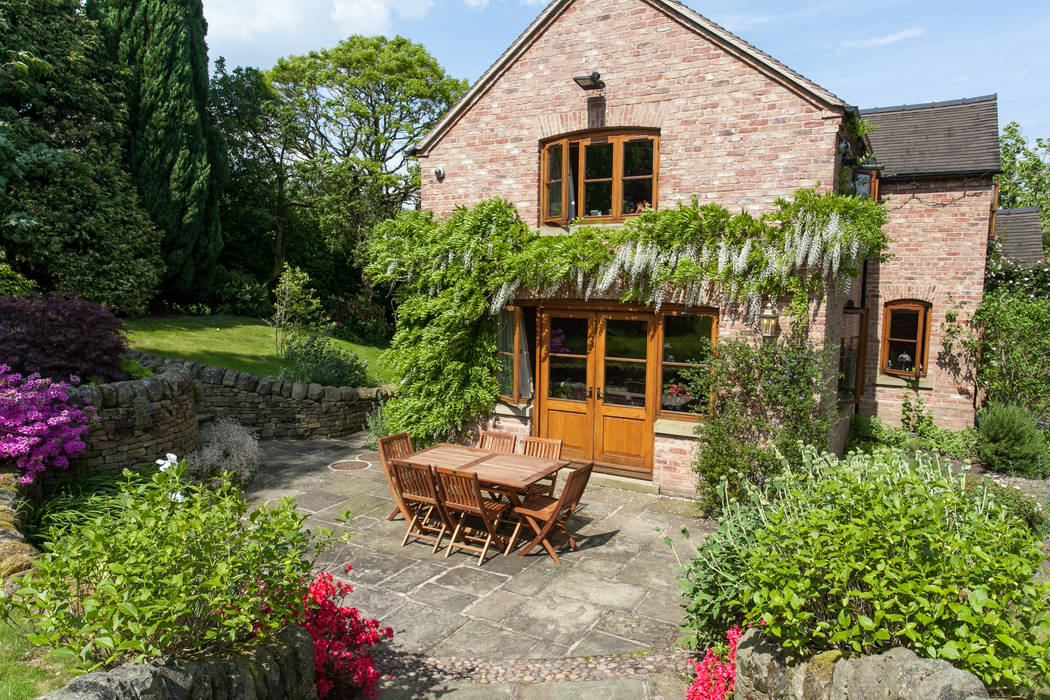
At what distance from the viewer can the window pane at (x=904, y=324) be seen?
12.5 metres

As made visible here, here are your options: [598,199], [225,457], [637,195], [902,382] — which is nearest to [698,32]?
A: [637,195]

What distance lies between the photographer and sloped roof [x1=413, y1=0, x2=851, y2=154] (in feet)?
25.0

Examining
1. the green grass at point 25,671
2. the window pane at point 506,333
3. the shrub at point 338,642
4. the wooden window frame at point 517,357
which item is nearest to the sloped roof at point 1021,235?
the wooden window frame at point 517,357

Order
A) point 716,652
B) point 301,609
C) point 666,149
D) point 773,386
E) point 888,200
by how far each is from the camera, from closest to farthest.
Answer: point 301,609, point 716,652, point 773,386, point 666,149, point 888,200

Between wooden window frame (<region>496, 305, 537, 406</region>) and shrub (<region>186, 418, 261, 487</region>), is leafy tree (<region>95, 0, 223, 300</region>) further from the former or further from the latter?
wooden window frame (<region>496, 305, 537, 406</region>)

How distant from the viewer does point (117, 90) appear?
53.8ft

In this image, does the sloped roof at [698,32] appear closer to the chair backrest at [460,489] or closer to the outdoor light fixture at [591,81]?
the outdoor light fixture at [591,81]

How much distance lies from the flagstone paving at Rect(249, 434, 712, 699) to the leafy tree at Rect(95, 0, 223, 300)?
12.1 m

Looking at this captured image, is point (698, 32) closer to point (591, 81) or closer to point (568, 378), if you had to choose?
point (591, 81)

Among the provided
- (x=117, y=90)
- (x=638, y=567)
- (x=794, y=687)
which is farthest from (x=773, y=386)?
(x=117, y=90)

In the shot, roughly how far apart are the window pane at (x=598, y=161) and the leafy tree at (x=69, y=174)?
1219 cm

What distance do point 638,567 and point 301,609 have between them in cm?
373

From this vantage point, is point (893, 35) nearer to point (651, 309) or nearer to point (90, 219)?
point (651, 309)

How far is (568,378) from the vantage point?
31.6 ft
